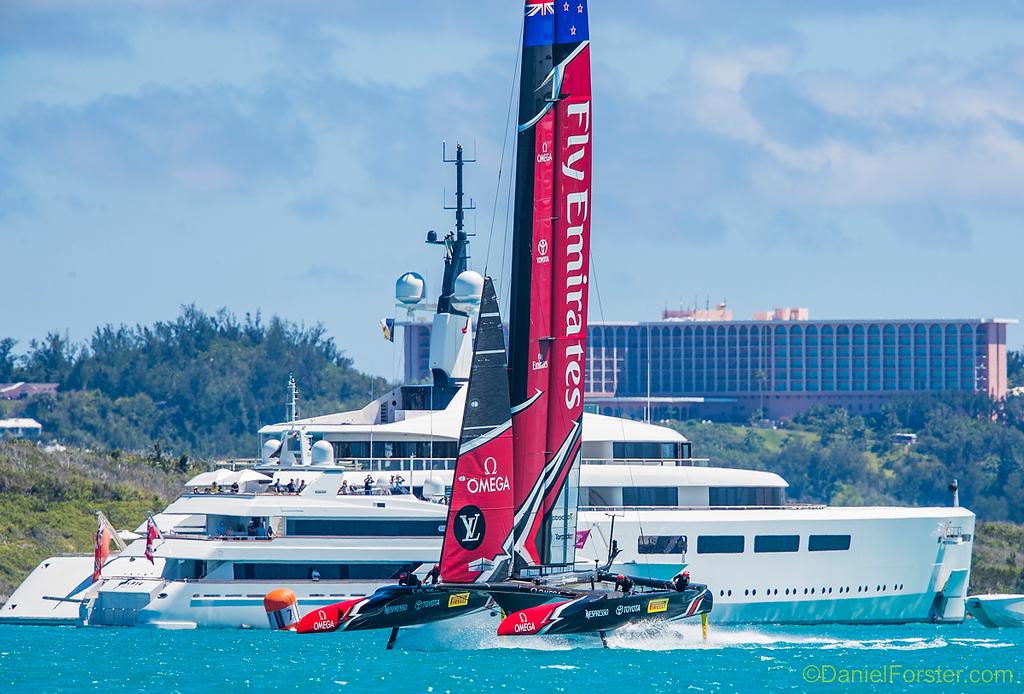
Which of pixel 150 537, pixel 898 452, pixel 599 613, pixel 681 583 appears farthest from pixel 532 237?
pixel 898 452

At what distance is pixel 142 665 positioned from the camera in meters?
38.0

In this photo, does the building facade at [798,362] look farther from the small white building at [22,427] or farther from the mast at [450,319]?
the mast at [450,319]

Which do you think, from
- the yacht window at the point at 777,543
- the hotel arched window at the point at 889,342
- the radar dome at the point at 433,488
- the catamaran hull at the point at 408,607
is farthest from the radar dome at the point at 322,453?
the hotel arched window at the point at 889,342

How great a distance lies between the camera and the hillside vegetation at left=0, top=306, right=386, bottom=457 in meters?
120

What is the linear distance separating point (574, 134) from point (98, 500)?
99.6 feet

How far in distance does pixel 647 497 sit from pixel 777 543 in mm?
2972

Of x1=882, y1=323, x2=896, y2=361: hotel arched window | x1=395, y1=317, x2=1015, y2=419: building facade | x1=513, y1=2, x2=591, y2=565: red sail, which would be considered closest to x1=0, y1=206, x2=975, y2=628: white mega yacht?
x1=513, y1=2, x2=591, y2=565: red sail

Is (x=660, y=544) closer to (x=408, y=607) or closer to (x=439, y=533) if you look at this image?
(x=439, y=533)

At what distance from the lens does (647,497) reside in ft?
158

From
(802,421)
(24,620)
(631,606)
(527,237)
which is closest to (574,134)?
(527,237)

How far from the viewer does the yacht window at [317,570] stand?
45281 millimetres

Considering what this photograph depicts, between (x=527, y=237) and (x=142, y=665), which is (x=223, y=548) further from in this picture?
(x=527, y=237)

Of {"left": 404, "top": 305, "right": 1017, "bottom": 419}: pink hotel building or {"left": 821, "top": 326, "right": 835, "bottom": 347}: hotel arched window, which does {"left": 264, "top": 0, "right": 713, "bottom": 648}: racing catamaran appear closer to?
{"left": 404, "top": 305, "right": 1017, "bottom": 419}: pink hotel building

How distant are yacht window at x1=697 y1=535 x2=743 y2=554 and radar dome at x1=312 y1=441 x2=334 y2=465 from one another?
811 centimetres
